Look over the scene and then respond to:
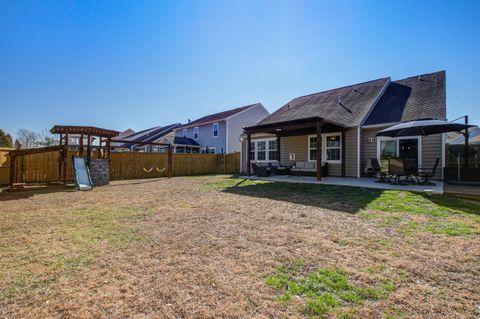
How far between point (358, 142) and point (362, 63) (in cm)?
480

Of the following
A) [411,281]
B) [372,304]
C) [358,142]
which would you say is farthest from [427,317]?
[358,142]

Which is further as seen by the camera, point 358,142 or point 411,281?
point 358,142

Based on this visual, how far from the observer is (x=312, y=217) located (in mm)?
5043

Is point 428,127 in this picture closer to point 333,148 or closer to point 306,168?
point 333,148

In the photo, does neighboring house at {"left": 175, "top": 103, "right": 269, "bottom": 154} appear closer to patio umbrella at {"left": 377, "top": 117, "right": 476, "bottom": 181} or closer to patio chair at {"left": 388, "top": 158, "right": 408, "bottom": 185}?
patio chair at {"left": 388, "top": 158, "right": 408, "bottom": 185}

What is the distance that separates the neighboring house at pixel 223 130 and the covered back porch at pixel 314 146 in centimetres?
812

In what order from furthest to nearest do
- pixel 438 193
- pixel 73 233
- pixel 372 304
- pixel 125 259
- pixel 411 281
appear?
pixel 438 193, pixel 73 233, pixel 125 259, pixel 411 281, pixel 372 304

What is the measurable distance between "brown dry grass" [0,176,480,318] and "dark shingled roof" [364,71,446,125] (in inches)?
279

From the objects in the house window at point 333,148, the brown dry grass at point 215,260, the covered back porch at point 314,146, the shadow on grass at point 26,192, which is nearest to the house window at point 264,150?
the covered back porch at point 314,146

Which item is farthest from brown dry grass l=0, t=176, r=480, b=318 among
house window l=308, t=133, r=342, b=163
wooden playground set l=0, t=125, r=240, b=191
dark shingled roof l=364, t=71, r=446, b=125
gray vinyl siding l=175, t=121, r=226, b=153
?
gray vinyl siding l=175, t=121, r=226, b=153

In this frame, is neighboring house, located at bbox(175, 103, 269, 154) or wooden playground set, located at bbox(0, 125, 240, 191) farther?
neighboring house, located at bbox(175, 103, 269, 154)

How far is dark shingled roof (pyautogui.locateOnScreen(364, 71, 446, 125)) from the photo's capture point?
1101 cm

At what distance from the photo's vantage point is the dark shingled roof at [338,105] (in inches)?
498

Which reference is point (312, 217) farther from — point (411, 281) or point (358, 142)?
point (358, 142)
